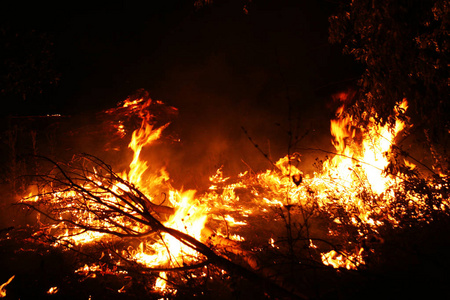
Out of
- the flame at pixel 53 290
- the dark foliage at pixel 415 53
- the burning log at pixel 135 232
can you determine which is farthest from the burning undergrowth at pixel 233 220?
the dark foliage at pixel 415 53

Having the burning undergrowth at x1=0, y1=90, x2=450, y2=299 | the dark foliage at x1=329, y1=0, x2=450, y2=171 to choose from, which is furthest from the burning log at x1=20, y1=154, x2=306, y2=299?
the dark foliage at x1=329, y1=0, x2=450, y2=171

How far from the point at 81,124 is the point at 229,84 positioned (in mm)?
5872

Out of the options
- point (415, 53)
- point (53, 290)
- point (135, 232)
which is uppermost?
point (415, 53)

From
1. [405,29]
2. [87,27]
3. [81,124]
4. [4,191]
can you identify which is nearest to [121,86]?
[81,124]

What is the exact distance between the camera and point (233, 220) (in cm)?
650

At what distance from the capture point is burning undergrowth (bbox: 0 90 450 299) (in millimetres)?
3217

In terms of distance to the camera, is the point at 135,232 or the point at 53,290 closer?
the point at 135,232

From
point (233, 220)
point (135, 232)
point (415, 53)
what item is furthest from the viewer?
point (233, 220)

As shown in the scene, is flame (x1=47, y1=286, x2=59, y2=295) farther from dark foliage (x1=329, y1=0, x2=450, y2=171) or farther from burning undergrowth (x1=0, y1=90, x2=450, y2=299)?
dark foliage (x1=329, y1=0, x2=450, y2=171)

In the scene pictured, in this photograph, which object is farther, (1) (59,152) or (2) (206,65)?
(2) (206,65)

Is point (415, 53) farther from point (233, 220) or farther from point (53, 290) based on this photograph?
point (53, 290)

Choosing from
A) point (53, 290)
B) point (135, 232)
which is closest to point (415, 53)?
point (135, 232)

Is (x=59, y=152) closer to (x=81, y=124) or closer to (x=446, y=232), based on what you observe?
(x=81, y=124)

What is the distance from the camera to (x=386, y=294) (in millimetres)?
2904
